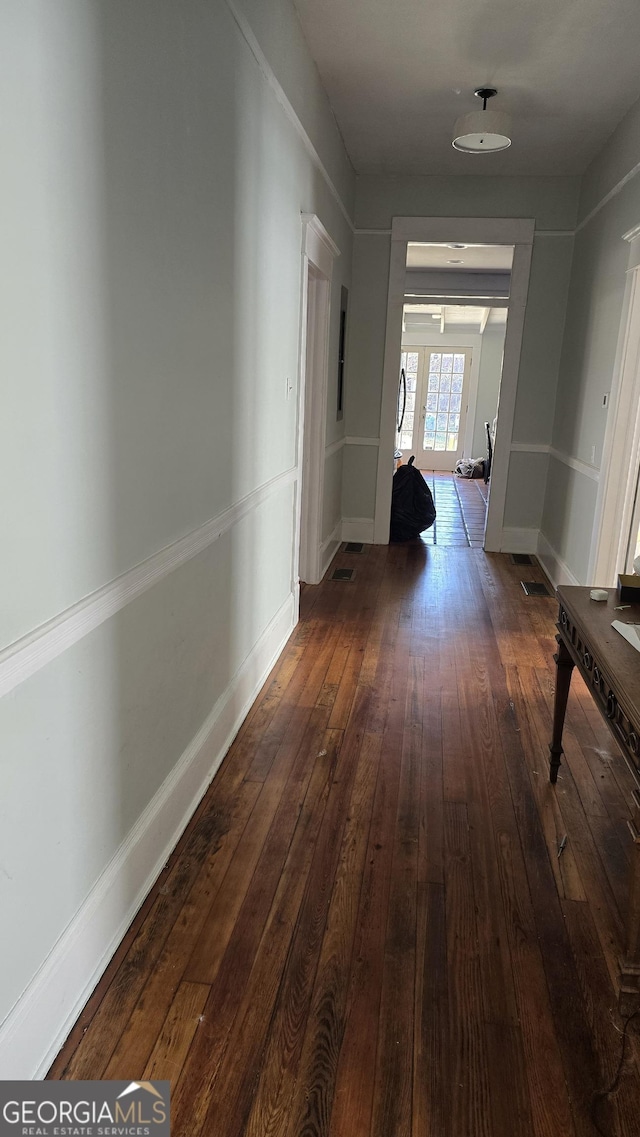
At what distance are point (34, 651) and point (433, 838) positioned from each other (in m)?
1.47

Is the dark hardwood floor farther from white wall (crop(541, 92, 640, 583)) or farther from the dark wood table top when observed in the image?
white wall (crop(541, 92, 640, 583))

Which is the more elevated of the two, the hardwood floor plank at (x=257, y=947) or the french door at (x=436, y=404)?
the french door at (x=436, y=404)

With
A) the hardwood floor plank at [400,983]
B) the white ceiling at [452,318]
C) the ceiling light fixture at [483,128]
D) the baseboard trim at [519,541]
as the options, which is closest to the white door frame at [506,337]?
the baseboard trim at [519,541]

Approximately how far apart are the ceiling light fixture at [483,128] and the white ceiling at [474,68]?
0.13 meters

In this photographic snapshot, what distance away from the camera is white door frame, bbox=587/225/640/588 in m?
3.96

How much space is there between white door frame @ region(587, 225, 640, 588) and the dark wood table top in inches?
74.2

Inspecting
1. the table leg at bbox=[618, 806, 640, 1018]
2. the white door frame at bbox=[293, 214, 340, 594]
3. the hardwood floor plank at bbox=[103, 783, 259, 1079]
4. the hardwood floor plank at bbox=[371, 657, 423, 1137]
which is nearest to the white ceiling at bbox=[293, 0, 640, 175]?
the white door frame at bbox=[293, 214, 340, 594]

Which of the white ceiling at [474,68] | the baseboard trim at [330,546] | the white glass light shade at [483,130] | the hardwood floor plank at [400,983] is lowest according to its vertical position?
the hardwood floor plank at [400,983]

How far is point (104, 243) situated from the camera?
1479mm

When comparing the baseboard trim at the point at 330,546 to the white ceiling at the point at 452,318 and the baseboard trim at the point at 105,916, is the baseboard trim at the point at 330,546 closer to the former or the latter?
the baseboard trim at the point at 105,916

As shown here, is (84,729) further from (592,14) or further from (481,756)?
(592,14)

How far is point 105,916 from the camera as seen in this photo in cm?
172

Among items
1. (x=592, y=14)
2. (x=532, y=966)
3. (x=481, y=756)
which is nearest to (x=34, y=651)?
(x=532, y=966)

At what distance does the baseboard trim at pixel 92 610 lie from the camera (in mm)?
1252
